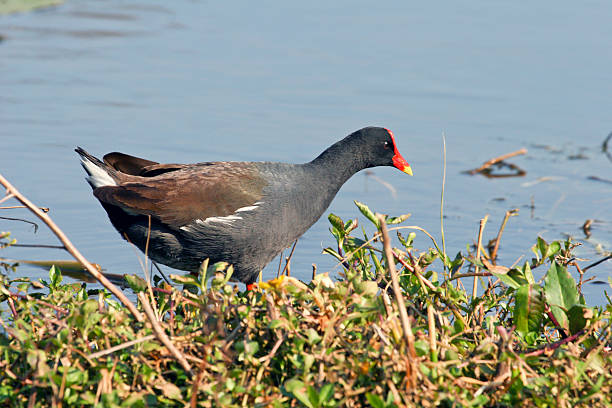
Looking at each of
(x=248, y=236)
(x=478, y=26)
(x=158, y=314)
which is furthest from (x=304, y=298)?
(x=478, y=26)

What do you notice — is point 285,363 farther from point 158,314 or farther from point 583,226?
point 583,226

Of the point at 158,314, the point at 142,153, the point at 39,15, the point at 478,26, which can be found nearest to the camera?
the point at 158,314

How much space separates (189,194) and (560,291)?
1.85 metres

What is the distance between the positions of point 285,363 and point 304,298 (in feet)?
0.71

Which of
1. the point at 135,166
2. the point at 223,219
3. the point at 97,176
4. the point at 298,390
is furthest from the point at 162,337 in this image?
the point at 135,166

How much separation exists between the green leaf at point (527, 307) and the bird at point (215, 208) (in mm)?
1408

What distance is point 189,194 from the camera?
410cm

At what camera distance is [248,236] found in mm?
4059

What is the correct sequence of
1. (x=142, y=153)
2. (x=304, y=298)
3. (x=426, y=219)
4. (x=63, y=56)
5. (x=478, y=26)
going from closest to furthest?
1. (x=304, y=298)
2. (x=426, y=219)
3. (x=142, y=153)
4. (x=63, y=56)
5. (x=478, y=26)

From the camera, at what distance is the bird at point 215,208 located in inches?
160

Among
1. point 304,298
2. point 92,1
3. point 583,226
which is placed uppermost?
point 92,1

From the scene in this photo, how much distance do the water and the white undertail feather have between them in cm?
81

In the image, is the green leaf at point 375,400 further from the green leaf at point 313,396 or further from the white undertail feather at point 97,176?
the white undertail feather at point 97,176

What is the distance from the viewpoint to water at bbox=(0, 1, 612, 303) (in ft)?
19.8
